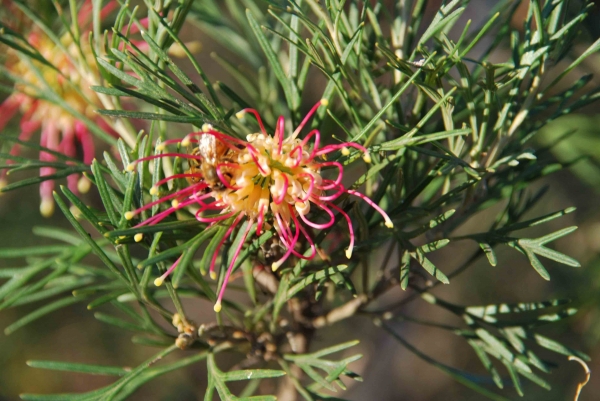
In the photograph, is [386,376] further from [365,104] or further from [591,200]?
[365,104]

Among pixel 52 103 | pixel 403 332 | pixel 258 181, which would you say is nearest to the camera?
pixel 258 181

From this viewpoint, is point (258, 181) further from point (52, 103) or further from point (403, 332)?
point (403, 332)

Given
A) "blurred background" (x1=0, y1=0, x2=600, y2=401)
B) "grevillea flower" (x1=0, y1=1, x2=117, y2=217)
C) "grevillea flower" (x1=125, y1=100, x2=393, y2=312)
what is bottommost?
"blurred background" (x1=0, y1=0, x2=600, y2=401)

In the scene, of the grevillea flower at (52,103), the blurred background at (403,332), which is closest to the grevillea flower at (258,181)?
the grevillea flower at (52,103)

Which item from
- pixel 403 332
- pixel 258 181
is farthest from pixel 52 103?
pixel 403 332

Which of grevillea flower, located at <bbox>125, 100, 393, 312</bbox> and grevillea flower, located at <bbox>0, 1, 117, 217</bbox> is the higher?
grevillea flower, located at <bbox>125, 100, 393, 312</bbox>

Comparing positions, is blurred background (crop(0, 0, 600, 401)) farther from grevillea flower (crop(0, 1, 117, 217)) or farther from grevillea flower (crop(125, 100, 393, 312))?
grevillea flower (crop(125, 100, 393, 312))

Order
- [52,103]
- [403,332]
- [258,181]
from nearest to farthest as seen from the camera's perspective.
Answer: [258,181] → [52,103] → [403,332]

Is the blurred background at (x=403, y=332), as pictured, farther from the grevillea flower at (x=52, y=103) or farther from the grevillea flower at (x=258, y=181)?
Result: the grevillea flower at (x=258, y=181)

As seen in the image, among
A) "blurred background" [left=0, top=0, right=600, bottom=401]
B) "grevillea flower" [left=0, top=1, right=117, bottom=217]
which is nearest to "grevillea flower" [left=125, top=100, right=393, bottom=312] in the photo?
"grevillea flower" [left=0, top=1, right=117, bottom=217]

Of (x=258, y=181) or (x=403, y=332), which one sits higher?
(x=258, y=181)
